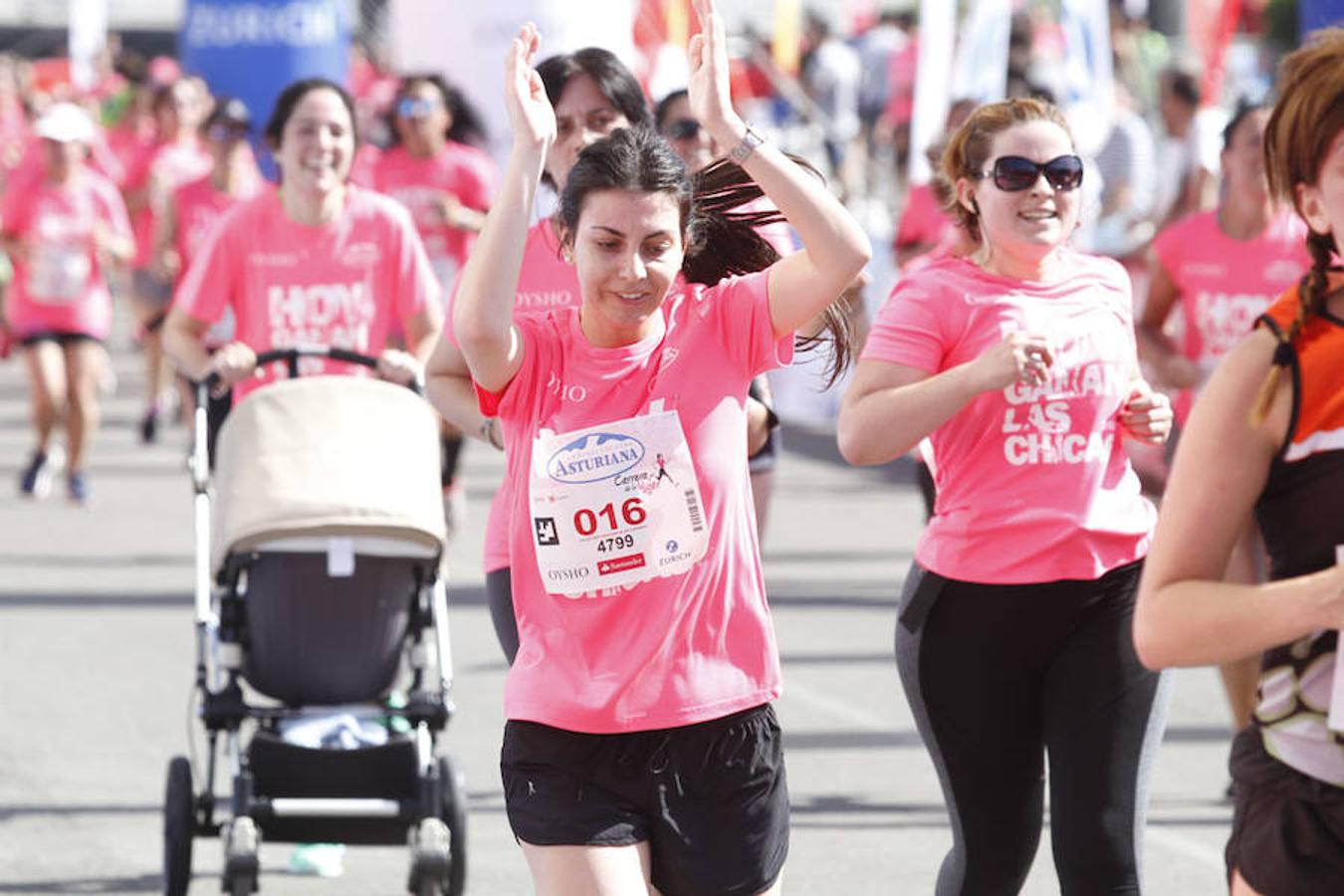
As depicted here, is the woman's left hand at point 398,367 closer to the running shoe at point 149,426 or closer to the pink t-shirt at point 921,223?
the pink t-shirt at point 921,223

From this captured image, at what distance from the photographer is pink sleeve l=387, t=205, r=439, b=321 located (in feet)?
24.6

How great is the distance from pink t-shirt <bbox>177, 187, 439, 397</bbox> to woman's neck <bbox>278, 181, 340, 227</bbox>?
20 millimetres

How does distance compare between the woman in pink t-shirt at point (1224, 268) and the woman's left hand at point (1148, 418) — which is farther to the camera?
the woman in pink t-shirt at point (1224, 268)

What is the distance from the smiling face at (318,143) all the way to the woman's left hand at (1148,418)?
316 centimetres

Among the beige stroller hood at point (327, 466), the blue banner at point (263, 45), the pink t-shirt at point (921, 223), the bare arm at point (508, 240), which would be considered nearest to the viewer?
the bare arm at point (508, 240)

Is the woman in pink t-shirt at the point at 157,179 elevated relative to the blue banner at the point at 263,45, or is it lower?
lower

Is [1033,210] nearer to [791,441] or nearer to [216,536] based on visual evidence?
[216,536]

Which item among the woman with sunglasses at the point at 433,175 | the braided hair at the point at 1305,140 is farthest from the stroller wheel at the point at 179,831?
the woman with sunglasses at the point at 433,175

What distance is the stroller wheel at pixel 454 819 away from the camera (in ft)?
19.7

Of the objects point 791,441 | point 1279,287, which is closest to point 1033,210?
point 1279,287

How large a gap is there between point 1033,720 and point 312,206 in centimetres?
335

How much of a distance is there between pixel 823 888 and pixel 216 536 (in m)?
1.71

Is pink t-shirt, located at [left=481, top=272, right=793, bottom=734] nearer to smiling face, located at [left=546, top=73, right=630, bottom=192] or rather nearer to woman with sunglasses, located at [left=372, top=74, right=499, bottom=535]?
smiling face, located at [left=546, top=73, right=630, bottom=192]

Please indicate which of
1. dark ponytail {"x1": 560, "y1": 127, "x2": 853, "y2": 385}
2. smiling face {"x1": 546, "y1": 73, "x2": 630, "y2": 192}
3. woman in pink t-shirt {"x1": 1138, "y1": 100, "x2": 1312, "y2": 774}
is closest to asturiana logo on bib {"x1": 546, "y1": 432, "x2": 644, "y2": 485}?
dark ponytail {"x1": 560, "y1": 127, "x2": 853, "y2": 385}
